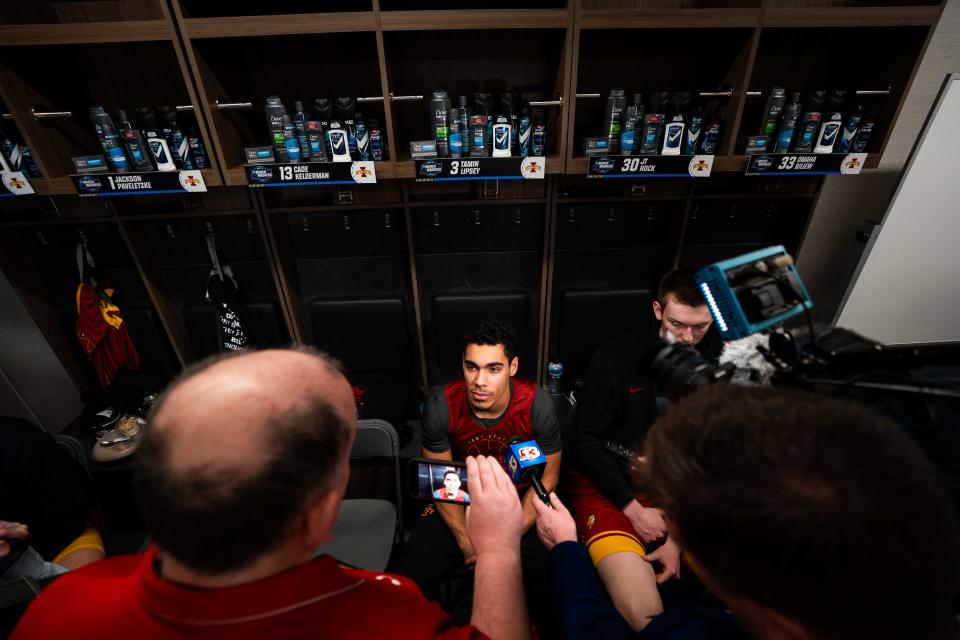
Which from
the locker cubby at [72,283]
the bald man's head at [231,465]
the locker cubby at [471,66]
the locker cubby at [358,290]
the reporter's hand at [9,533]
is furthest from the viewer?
the locker cubby at [358,290]

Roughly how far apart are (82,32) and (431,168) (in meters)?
1.52

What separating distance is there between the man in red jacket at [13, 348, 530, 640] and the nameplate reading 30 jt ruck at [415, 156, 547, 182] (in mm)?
1414

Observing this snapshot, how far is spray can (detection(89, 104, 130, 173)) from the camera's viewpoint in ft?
6.02

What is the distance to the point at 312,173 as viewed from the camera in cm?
187

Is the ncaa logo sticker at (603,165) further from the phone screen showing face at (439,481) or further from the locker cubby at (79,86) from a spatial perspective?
the locker cubby at (79,86)

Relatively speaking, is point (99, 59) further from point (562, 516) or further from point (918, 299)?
point (918, 299)

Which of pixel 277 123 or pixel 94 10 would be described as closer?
pixel 277 123

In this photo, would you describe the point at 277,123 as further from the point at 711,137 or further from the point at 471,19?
the point at 711,137

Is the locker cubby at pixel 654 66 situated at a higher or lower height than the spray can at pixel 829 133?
higher

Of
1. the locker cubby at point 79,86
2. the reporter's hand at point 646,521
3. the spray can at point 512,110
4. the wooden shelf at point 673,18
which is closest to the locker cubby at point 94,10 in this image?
the locker cubby at point 79,86

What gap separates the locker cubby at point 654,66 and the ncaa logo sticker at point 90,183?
225cm

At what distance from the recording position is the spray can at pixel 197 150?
6.45 feet

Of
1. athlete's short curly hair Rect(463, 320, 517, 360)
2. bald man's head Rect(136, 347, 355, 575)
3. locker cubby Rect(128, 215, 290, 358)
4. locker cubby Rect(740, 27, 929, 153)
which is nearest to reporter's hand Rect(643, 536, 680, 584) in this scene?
athlete's short curly hair Rect(463, 320, 517, 360)

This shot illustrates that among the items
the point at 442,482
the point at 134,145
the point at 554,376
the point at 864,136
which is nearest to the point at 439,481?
the point at 442,482
